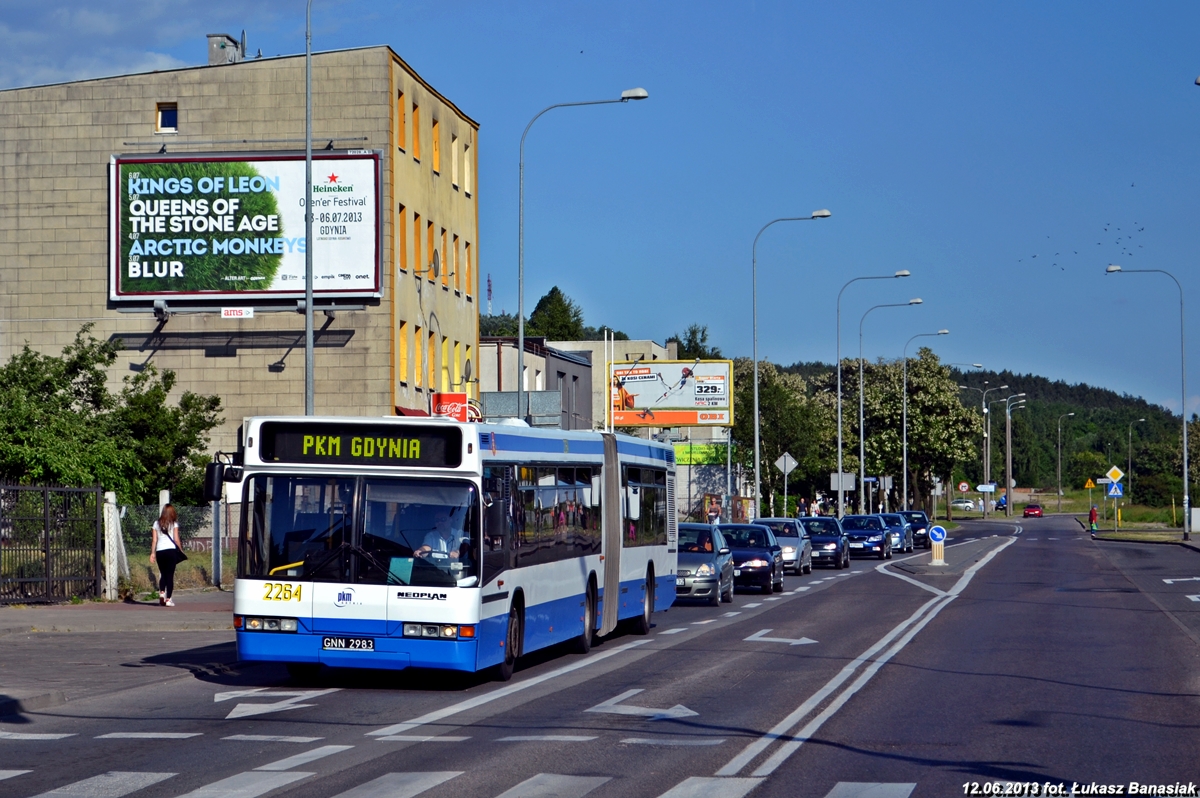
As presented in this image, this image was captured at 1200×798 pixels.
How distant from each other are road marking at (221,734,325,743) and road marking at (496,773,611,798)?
7.87ft

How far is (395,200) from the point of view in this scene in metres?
42.8

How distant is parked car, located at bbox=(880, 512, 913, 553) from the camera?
57.9m

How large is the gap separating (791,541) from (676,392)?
34.8 meters

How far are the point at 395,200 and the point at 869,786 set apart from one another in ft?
116

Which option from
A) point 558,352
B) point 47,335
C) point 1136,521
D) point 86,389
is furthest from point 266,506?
point 1136,521

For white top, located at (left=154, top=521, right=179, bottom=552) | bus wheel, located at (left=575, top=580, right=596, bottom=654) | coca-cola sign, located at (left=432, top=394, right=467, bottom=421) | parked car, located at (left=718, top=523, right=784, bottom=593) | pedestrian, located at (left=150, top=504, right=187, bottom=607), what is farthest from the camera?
parked car, located at (left=718, top=523, right=784, bottom=593)

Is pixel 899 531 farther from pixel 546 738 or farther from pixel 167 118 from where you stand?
pixel 546 738

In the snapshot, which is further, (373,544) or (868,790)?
(373,544)

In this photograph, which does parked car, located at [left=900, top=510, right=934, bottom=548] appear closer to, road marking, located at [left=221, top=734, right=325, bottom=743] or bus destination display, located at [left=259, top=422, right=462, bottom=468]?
bus destination display, located at [left=259, top=422, right=462, bottom=468]

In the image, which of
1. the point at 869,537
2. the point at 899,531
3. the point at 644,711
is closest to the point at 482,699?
the point at 644,711

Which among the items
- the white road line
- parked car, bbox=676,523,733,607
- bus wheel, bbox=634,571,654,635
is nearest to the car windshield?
parked car, bbox=676,523,733,607

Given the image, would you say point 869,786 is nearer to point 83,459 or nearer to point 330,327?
point 83,459

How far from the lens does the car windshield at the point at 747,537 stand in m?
32.4

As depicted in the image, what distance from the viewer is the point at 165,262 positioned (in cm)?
4294
